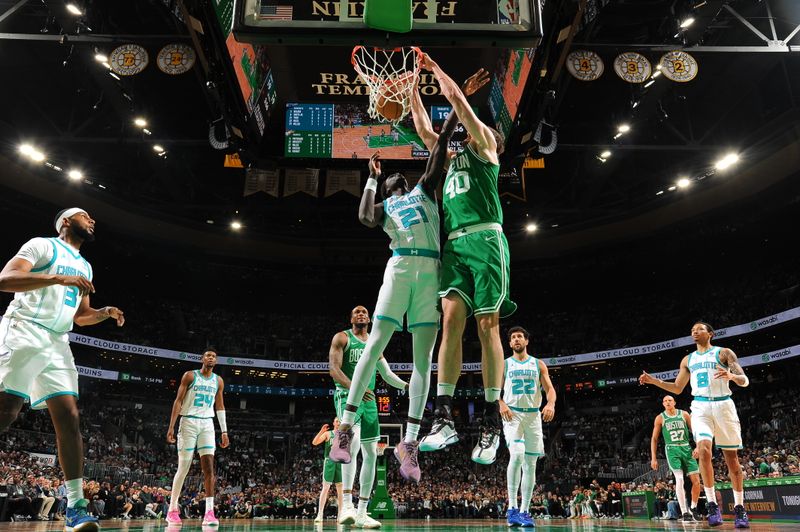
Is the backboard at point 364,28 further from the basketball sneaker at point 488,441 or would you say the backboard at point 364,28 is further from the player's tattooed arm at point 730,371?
the player's tattooed arm at point 730,371

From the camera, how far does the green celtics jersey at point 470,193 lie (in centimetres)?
513

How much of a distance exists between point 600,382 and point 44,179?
30.5 metres

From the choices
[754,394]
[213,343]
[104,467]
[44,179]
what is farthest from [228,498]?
[754,394]

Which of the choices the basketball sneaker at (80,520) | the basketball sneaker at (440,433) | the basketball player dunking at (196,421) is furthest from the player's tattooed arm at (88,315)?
the basketball player dunking at (196,421)

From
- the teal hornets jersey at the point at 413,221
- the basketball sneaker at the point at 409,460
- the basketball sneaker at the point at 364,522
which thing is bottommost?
the basketball sneaker at the point at 364,522

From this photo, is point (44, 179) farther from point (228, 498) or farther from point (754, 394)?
point (754, 394)

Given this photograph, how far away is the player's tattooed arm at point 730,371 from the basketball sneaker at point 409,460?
4.85 metres

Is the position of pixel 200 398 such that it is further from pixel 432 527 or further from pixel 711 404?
pixel 711 404

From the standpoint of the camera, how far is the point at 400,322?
518 cm

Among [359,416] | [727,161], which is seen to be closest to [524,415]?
[359,416]

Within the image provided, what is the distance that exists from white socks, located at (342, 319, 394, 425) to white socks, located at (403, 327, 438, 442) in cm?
26

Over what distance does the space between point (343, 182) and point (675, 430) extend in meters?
9.65

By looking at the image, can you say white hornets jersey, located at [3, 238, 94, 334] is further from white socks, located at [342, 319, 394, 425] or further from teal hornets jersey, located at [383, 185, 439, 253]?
teal hornets jersey, located at [383, 185, 439, 253]

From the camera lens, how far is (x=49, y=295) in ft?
15.4
